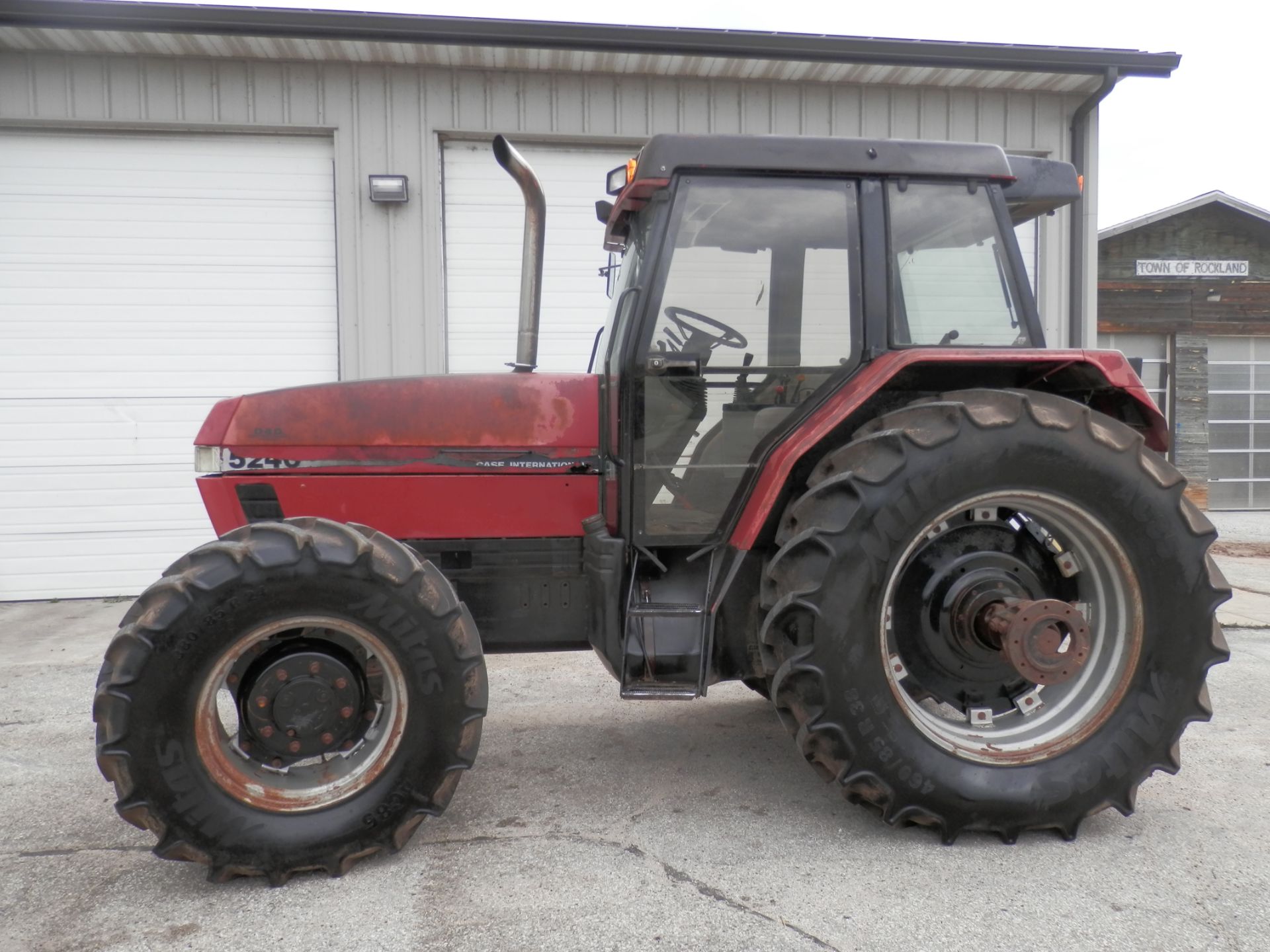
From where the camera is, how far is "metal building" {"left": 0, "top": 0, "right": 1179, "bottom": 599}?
6.23 meters

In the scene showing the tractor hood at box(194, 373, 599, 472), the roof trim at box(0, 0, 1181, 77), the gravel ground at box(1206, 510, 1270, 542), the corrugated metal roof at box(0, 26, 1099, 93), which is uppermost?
the roof trim at box(0, 0, 1181, 77)

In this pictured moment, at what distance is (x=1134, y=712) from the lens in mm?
2475

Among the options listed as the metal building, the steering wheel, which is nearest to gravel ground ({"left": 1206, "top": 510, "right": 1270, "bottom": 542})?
the metal building

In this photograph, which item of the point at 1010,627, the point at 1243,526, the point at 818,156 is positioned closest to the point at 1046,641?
the point at 1010,627

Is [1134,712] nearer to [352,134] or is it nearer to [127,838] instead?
[127,838]

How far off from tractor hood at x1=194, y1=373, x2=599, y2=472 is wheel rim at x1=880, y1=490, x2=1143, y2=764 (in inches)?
44.1

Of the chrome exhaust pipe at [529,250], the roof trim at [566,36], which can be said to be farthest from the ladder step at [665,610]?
the roof trim at [566,36]

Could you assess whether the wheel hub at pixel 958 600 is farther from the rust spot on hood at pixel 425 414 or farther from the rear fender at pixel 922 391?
the rust spot on hood at pixel 425 414

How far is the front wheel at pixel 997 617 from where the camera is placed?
231 centimetres

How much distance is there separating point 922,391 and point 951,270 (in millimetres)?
389

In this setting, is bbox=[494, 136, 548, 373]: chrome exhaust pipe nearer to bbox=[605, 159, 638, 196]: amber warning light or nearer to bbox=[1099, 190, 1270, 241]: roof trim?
bbox=[605, 159, 638, 196]: amber warning light

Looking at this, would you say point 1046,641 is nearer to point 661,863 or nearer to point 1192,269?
point 661,863

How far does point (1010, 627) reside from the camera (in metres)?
2.40

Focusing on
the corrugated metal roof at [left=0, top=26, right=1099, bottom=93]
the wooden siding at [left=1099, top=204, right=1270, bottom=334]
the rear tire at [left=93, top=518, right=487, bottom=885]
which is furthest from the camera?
the wooden siding at [left=1099, top=204, right=1270, bottom=334]
